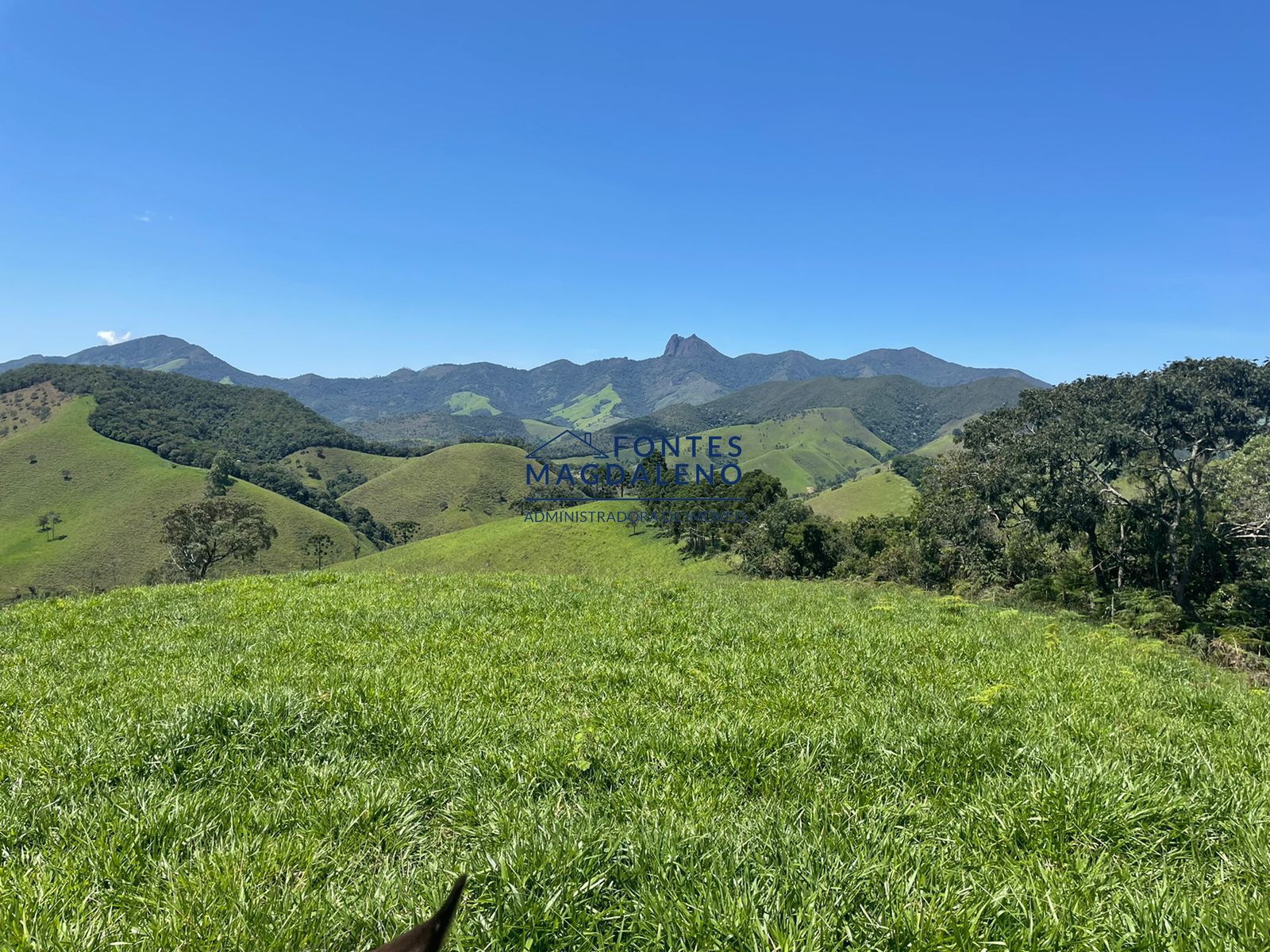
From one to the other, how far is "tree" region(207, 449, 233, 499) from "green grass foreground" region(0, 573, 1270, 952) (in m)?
168

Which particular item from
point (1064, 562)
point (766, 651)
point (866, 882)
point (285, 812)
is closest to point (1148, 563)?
point (1064, 562)

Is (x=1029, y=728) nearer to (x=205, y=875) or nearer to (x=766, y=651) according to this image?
(x=766, y=651)

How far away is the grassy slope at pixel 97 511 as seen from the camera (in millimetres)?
127375

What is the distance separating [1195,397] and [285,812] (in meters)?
41.9

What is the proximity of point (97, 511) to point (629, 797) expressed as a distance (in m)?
204

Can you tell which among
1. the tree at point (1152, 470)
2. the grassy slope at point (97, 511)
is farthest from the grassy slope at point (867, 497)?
the grassy slope at point (97, 511)

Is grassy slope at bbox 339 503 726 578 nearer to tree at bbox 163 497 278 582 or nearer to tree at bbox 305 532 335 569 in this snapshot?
tree at bbox 305 532 335 569

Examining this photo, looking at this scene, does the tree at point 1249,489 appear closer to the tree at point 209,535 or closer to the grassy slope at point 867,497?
the tree at point 209,535

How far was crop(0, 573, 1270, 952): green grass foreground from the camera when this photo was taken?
286 cm

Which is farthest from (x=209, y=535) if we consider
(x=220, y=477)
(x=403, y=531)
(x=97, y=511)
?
(x=97, y=511)

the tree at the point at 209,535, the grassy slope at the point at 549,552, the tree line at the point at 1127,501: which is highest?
the tree line at the point at 1127,501

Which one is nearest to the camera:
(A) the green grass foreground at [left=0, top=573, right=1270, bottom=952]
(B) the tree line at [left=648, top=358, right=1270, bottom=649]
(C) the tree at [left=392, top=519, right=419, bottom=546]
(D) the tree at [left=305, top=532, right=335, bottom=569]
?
(A) the green grass foreground at [left=0, top=573, right=1270, bottom=952]

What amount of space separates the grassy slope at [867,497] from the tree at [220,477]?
Answer: 155 m

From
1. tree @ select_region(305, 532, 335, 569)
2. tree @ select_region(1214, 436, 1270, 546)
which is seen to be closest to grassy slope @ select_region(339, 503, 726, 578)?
tree @ select_region(305, 532, 335, 569)
